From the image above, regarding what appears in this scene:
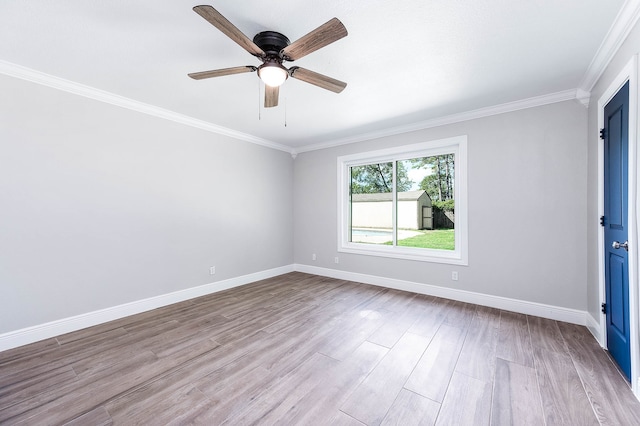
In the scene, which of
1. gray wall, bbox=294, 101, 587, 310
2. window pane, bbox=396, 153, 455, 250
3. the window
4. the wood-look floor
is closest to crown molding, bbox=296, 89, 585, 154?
gray wall, bbox=294, 101, 587, 310

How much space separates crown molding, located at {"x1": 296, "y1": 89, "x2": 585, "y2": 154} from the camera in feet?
9.49

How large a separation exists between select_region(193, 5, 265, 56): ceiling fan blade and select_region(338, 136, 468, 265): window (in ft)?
9.79

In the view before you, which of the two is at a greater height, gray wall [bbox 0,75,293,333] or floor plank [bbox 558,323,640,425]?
gray wall [bbox 0,75,293,333]

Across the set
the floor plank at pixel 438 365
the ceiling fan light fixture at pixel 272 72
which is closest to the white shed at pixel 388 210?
the floor plank at pixel 438 365

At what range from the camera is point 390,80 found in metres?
2.60

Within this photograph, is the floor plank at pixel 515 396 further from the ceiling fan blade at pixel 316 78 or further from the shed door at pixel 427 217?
the ceiling fan blade at pixel 316 78

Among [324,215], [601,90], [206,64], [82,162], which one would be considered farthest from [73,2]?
[601,90]

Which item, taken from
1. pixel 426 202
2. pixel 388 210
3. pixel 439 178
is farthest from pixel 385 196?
pixel 439 178

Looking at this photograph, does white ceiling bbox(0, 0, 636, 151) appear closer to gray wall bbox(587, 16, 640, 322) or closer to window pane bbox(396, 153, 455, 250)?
gray wall bbox(587, 16, 640, 322)

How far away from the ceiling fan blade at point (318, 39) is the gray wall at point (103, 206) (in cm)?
248

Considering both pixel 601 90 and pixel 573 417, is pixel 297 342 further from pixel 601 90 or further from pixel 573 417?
pixel 601 90

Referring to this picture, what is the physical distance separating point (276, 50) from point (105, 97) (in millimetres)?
2320

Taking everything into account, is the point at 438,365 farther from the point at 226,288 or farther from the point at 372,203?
the point at 226,288

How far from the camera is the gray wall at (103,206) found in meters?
2.41
